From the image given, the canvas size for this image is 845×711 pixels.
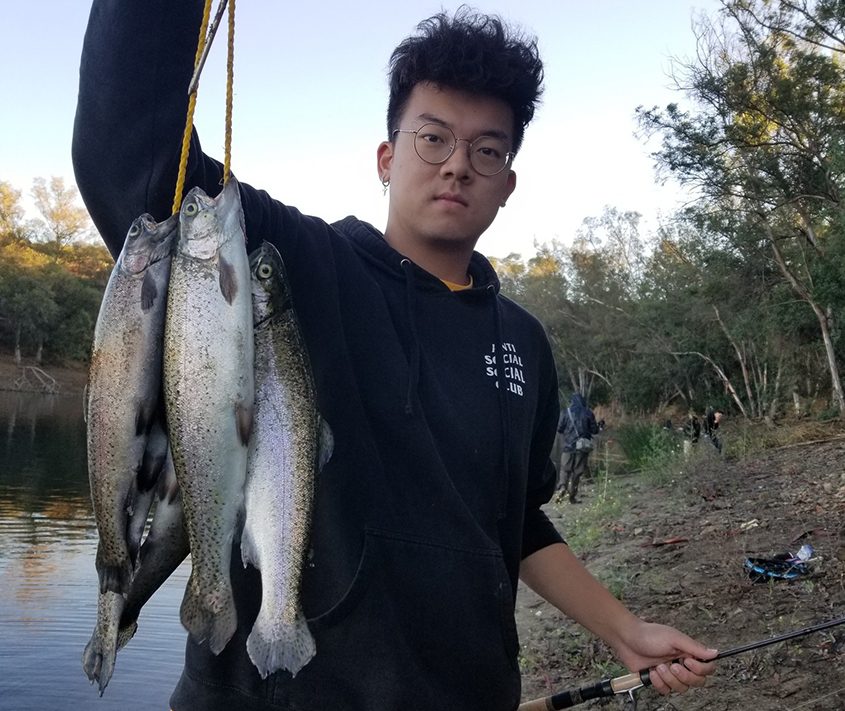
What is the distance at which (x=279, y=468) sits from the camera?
5.98 feet

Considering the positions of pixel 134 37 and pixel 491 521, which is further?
pixel 491 521

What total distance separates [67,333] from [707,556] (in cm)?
5362

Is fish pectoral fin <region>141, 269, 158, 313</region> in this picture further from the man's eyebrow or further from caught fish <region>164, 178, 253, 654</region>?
the man's eyebrow

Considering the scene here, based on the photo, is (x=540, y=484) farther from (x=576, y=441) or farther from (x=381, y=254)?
(x=576, y=441)

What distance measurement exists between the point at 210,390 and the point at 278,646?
1.84 feet

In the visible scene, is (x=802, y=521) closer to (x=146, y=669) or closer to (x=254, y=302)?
(x=146, y=669)

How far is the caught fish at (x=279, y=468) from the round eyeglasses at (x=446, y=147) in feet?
2.29

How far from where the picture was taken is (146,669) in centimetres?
949

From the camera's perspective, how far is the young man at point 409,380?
188 cm

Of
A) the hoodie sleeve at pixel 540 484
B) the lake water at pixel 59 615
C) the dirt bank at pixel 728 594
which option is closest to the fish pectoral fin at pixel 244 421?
the hoodie sleeve at pixel 540 484

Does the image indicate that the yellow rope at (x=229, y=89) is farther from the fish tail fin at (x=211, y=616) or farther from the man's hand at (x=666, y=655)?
the man's hand at (x=666, y=655)

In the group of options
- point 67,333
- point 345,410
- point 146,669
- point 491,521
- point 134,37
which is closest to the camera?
point 134,37

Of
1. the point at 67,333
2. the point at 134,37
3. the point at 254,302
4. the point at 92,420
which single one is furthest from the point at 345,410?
the point at 67,333

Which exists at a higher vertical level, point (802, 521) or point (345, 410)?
point (345, 410)
